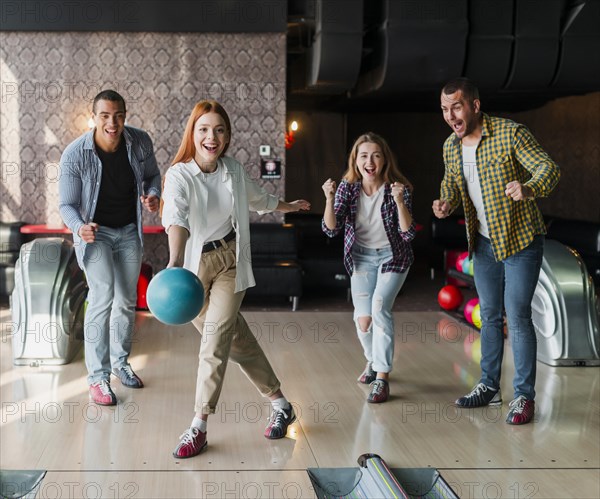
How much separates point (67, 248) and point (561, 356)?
11.9 feet

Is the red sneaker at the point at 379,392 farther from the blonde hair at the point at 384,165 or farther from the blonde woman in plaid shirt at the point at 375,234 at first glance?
the blonde hair at the point at 384,165

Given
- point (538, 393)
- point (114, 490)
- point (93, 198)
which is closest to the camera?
point (114, 490)

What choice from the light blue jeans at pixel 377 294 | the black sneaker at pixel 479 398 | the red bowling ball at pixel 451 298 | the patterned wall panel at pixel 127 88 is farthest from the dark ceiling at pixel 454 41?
the black sneaker at pixel 479 398

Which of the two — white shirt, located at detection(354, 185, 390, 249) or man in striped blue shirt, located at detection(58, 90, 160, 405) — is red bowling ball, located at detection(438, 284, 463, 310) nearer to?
white shirt, located at detection(354, 185, 390, 249)

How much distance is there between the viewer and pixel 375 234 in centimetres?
459

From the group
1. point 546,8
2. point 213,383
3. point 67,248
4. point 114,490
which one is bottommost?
point 114,490

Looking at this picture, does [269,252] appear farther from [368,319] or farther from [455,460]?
[455,460]

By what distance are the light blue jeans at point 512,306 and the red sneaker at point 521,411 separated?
3 centimetres

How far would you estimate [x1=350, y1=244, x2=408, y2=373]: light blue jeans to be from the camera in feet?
15.0

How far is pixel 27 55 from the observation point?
27.5ft

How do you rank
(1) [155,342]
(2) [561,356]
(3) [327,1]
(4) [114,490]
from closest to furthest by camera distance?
(4) [114,490]
(2) [561,356]
(1) [155,342]
(3) [327,1]

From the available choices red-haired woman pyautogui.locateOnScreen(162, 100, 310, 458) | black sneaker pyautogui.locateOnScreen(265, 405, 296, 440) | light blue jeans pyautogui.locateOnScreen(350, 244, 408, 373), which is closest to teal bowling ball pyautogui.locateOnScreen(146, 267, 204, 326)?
red-haired woman pyautogui.locateOnScreen(162, 100, 310, 458)

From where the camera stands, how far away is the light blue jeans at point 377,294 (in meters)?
4.57

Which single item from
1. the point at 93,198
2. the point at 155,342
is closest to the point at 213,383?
the point at 93,198
